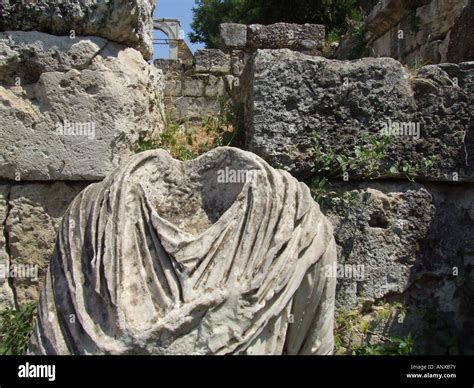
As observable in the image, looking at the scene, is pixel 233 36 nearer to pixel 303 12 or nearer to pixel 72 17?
pixel 303 12

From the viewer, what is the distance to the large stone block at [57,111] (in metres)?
3.95

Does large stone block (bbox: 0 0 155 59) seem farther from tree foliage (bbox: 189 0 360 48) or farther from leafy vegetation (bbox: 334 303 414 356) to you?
tree foliage (bbox: 189 0 360 48)

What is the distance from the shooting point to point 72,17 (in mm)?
3975

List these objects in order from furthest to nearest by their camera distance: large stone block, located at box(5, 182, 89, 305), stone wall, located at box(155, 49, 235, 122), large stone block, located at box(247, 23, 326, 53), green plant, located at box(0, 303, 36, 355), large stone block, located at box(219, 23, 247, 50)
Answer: large stone block, located at box(219, 23, 247, 50) < stone wall, located at box(155, 49, 235, 122) < large stone block, located at box(247, 23, 326, 53) < large stone block, located at box(5, 182, 89, 305) < green plant, located at box(0, 303, 36, 355)

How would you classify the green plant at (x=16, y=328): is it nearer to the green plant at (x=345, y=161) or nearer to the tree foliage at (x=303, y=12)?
the green plant at (x=345, y=161)

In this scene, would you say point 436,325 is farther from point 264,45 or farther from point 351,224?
point 264,45

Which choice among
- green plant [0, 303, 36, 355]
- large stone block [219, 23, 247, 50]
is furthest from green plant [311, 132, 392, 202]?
large stone block [219, 23, 247, 50]

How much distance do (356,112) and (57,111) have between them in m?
1.83

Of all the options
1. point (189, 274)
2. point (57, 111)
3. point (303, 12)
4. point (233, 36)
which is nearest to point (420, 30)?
point (57, 111)

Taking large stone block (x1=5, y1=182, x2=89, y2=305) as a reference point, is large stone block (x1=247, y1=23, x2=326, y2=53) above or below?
above

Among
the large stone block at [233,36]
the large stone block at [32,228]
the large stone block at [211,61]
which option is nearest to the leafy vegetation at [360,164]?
the large stone block at [32,228]

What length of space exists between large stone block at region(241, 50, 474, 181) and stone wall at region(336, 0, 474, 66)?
95 cm

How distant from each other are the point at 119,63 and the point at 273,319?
2089 mm

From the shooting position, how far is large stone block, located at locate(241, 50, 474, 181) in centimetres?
406
